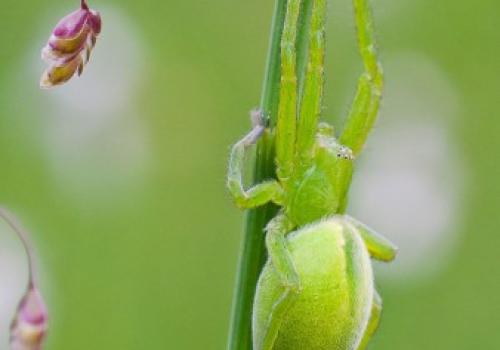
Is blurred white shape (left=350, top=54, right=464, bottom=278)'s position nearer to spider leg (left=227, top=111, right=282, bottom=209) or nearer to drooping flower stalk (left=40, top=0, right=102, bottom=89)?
spider leg (left=227, top=111, right=282, bottom=209)

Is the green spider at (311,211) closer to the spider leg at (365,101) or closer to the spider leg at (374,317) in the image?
the spider leg at (365,101)

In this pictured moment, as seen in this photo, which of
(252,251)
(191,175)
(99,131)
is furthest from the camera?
(191,175)

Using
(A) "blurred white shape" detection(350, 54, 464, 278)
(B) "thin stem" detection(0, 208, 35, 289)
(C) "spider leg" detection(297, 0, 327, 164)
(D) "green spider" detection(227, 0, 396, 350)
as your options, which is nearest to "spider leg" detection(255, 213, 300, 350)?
(D) "green spider" detection(227, 0, 396, 350)

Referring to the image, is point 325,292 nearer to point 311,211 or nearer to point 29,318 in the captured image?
point 311,211

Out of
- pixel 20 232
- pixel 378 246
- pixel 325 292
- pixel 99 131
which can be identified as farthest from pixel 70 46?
pixel 99 131

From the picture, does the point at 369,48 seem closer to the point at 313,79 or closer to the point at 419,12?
the point at 313,79

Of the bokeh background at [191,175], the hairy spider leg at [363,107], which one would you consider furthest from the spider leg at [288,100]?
the bokeh background at [191,175]

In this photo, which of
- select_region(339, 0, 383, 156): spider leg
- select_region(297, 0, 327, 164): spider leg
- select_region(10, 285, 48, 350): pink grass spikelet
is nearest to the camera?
select_region(10, 285, 48, 350): pink grass spikelet
